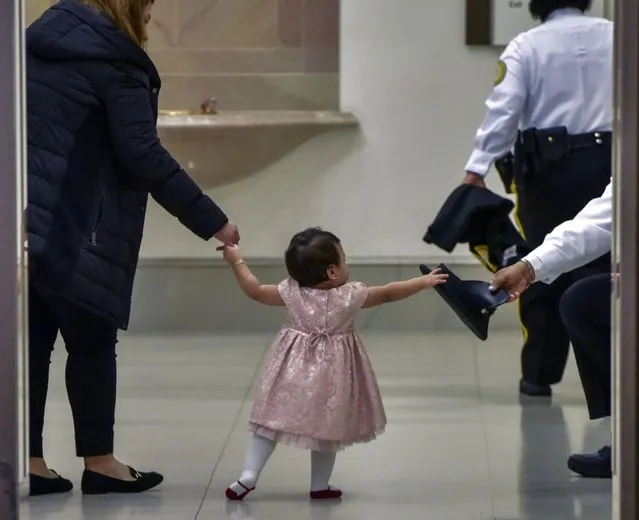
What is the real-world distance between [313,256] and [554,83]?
148 cm

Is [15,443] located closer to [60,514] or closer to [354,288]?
[60,514]

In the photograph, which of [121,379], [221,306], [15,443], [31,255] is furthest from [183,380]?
[15,443]

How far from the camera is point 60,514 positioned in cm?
343

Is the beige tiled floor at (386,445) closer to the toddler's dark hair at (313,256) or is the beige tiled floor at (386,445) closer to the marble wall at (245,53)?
the toddler's dark hair at (313,256)

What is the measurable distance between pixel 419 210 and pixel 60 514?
2.99m

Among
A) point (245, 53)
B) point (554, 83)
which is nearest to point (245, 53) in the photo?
point (245, 53)

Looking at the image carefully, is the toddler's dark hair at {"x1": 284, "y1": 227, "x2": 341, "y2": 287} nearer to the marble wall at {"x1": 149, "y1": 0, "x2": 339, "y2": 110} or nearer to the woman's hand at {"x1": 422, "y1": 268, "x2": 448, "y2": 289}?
the woman's hand at {"x1": 422, "y1": 268, "x2": 448, "y2": 289}

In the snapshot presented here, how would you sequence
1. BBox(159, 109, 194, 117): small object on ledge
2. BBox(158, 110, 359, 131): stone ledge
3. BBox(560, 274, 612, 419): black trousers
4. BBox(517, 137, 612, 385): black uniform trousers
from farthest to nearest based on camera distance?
BBox(159, 109, 194, 117): small object on ledge → BBox(158, 110, 359, 131): stone ledge → BBox(517, 137, 612, 385): black uniform trousers → BBox(560, 274, 612, 419): black trousers

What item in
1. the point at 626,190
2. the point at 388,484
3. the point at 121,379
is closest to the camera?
the point at 626,190

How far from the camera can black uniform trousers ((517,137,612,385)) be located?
4.53 metres

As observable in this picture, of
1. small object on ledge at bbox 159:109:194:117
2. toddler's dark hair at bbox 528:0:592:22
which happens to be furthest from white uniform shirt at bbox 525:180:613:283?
small object on ledge at bbox 159:109:194:117

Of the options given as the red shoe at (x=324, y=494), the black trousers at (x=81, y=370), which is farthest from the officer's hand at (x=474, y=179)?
the black trousers at (x=81, y=370)

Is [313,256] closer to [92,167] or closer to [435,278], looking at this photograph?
[435,278]

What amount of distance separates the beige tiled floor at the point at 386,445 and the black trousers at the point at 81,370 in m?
0.16
